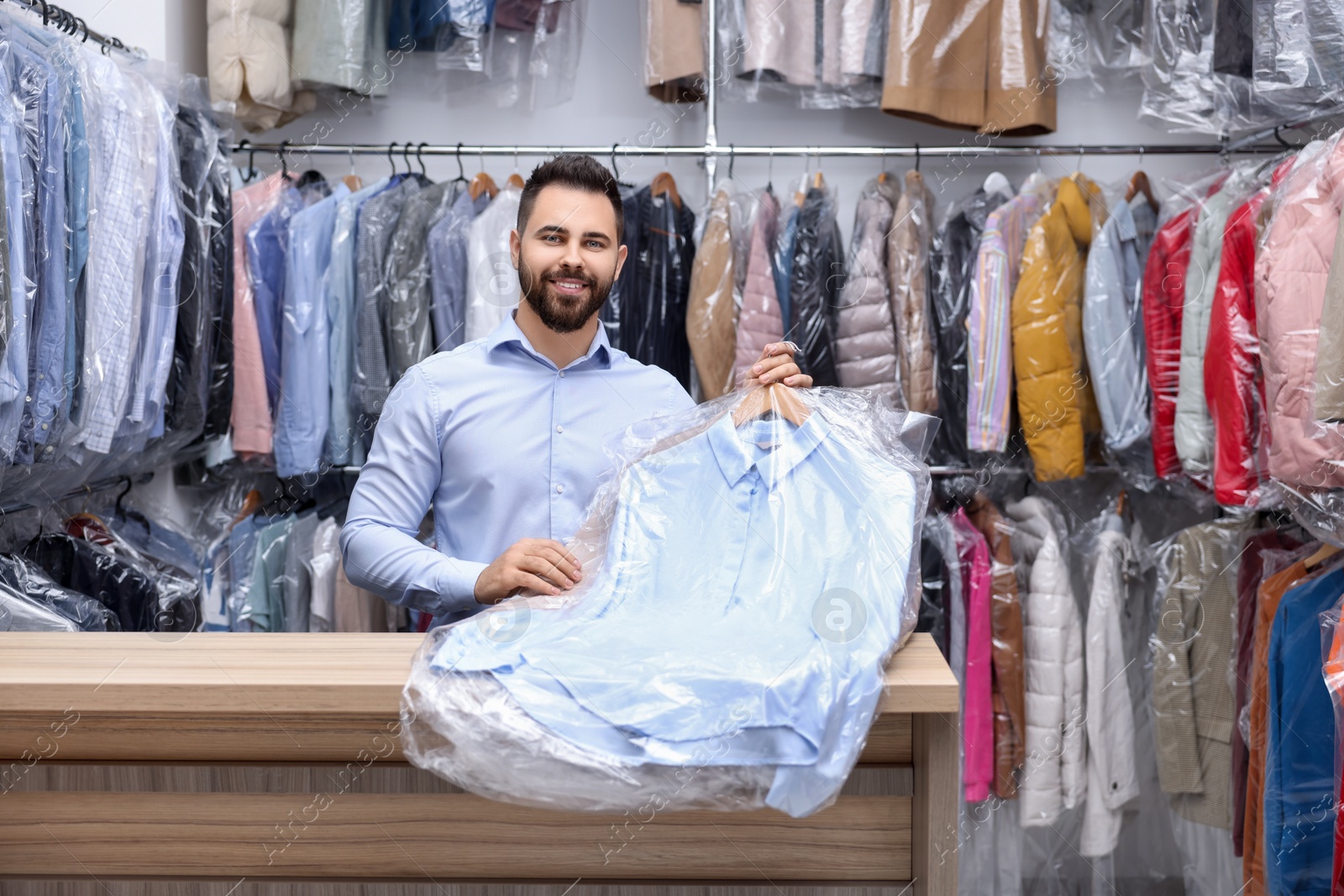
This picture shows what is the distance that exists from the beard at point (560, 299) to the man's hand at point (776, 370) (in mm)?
381

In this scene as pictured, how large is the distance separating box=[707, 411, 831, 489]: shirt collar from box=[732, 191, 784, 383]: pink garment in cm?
121

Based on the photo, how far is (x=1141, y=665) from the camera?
267cm

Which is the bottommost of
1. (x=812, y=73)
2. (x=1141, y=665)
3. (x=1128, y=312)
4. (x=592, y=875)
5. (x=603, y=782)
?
A: (x=1141, y=665)

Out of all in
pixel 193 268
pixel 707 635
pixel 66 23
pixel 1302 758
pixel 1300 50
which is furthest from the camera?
pixel 193 268

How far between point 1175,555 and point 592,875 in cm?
176

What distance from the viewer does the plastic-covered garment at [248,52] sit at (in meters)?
2.74

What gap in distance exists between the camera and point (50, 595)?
1973mm

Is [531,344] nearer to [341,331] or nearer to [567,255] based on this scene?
[567,255]

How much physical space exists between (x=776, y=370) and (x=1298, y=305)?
3.47ft

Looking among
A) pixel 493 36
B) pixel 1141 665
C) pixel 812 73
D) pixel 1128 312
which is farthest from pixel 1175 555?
pixel 493 36

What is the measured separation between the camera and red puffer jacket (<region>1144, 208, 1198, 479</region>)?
7.93 ft

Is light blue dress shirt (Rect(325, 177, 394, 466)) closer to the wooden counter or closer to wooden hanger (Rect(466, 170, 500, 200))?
wooden hanger (Rect(466, 170, 500, 200))

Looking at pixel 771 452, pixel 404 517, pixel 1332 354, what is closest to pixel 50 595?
pixel 404 517

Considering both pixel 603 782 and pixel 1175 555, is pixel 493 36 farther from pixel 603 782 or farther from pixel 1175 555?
pixel 603 782
